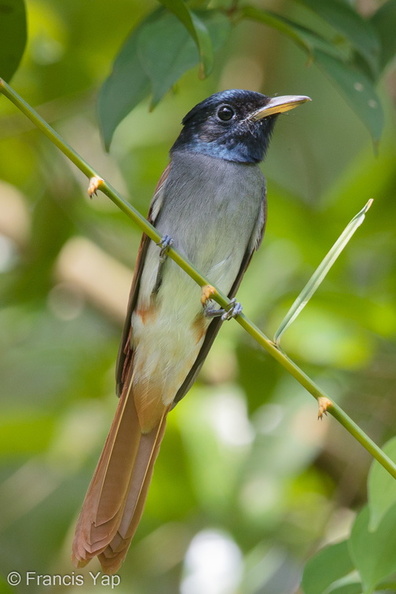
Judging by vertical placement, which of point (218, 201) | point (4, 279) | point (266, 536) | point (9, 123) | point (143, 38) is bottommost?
point (266, 536)

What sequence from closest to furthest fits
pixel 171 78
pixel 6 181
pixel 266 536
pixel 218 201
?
pixel 171 78, pixel 218 201, pixel 266 536, pixel 6 181

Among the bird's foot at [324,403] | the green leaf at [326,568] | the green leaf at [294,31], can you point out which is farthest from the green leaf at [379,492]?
the green leaf at [294,31]

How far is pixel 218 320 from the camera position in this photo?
3760mm

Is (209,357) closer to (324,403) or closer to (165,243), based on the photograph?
(165,243)

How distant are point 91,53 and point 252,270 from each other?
4.53ft

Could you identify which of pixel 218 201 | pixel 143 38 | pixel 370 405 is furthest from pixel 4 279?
pixel 143 38

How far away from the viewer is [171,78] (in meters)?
2.67

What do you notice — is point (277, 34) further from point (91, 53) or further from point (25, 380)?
point (25, 380)

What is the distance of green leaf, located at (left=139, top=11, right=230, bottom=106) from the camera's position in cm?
265

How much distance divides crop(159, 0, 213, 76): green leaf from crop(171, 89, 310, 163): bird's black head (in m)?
1.12

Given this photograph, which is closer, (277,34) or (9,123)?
(9,123)

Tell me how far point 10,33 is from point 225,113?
4.52ft

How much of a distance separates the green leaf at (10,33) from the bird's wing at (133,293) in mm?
1004

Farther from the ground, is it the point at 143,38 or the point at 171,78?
the point at 143,38
